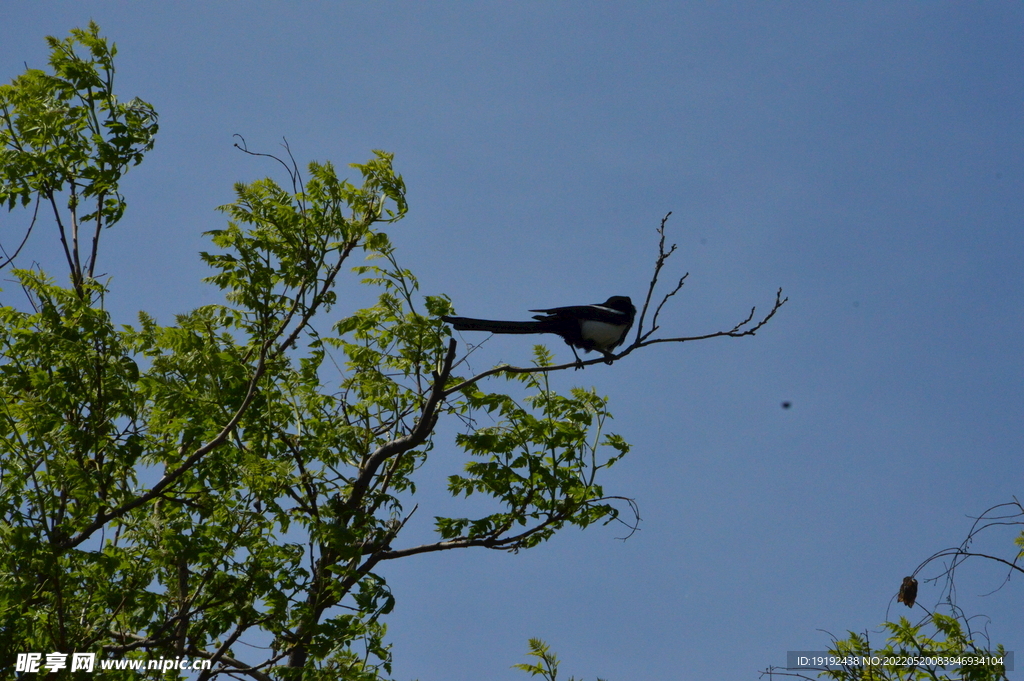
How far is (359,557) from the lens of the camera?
790 cm

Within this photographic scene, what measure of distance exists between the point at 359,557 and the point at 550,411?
2384mm

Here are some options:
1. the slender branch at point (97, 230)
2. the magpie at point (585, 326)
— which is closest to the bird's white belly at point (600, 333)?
the magpie at point (585, 326)

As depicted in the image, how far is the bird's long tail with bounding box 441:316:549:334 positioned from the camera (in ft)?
27.5

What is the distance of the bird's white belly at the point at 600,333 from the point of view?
10.2m

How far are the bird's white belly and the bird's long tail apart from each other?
1.76 feet

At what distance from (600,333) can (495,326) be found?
75.4 inches

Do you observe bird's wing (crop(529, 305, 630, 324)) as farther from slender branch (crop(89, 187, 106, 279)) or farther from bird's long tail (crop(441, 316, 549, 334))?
slender branch (crop(89, 187, 106, 279))

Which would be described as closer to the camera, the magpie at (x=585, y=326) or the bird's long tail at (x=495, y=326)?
the bird's long tail at (x=495, y=326)

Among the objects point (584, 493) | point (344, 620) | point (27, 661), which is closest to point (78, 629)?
point (27, 661)

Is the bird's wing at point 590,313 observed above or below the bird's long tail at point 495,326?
above

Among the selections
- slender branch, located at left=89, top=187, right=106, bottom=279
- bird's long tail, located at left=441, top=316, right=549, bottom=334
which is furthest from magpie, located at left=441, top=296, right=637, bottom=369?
slender branch, located at left=89, top=187, right=106, bottom=279

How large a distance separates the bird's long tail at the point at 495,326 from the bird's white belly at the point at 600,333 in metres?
0.54

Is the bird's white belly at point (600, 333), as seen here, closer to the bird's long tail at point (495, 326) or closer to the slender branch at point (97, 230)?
the bird's long tail at point (495, 326)

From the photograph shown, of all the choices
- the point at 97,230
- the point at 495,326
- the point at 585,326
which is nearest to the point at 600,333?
the point at 585,326
